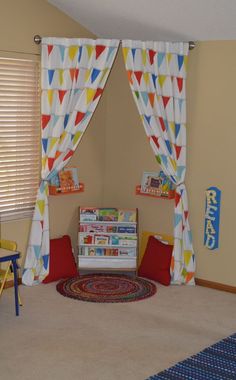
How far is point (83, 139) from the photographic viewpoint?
672 centimetres

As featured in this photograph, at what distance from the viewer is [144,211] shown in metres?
6.74

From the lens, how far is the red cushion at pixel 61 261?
6.34 m

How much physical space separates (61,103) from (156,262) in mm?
1807

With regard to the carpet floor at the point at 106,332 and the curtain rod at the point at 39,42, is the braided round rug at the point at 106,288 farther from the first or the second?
the curtain rod at the point at 39,42

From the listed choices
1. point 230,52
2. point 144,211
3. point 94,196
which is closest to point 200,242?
point 144,211

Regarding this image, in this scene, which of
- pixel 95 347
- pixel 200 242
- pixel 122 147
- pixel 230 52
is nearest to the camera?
pixel 95 347

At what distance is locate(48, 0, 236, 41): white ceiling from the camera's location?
545cm

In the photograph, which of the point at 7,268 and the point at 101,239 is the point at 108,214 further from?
the point at 7,268

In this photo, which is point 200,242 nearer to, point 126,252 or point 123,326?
point 126,252

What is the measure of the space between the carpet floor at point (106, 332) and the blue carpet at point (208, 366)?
0.29 feet

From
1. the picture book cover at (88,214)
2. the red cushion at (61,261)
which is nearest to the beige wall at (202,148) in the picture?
the picture book cover at (88,214)

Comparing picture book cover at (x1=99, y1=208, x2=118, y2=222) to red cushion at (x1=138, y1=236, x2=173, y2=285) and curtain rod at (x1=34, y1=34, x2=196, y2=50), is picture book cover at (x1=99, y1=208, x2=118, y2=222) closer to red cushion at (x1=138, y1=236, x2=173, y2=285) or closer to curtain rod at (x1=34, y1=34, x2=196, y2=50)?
red cushion at (x1=138, y1=236, x2=173, y2=285)

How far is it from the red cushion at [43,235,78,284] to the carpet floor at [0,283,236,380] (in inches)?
6.3

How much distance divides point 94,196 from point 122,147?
605 millimetres
